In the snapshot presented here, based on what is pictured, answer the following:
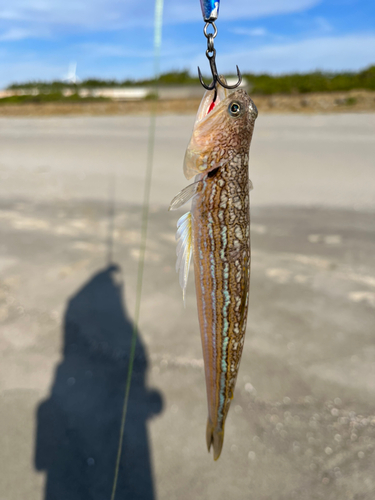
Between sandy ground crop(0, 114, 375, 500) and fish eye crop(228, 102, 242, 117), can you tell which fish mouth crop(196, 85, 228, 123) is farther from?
sandy ground crop(0, 114, 375, 500)

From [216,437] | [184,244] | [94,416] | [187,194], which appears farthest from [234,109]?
[94,416]

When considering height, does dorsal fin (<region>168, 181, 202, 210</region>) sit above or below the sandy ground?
above

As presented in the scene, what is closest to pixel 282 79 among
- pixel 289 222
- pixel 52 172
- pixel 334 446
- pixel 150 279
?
pixel 52 172

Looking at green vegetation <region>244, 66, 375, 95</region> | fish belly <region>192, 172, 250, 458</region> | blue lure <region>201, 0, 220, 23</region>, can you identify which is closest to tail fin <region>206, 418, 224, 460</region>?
fish belly <region>192, 172, 250, 458</region>

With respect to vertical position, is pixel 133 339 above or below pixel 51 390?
above

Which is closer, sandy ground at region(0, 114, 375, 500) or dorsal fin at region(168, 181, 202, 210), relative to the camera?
dorsal fin at region(168, 181, 202, 210)

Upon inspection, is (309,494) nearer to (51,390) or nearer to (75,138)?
(51,390)

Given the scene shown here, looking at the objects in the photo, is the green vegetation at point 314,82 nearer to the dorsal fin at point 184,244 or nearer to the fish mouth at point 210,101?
the fish mouth at point 210,101
